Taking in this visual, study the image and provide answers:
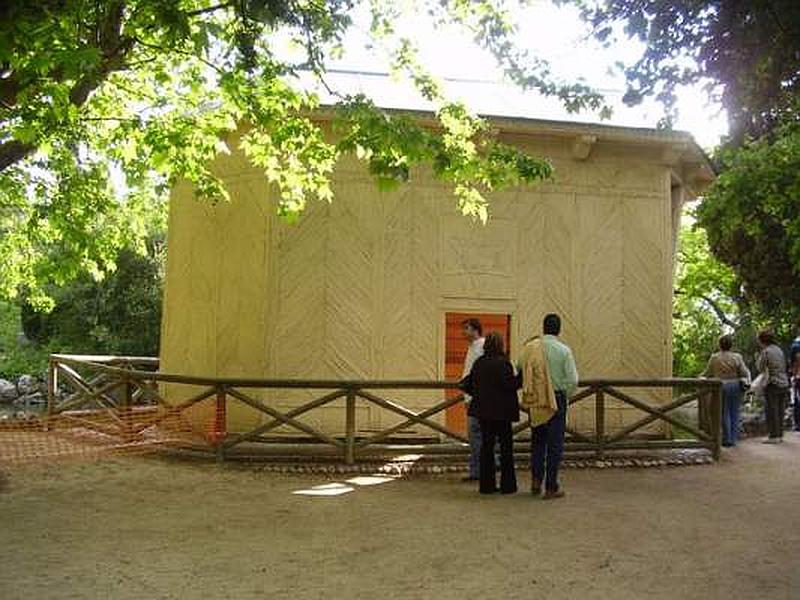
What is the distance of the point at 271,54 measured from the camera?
7980 mm

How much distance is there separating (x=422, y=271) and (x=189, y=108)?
412 cm

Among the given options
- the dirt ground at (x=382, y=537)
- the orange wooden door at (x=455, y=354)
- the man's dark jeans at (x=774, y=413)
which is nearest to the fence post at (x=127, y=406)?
the dirt ground at (x=382, y=537)

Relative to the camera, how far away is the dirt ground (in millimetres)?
5191

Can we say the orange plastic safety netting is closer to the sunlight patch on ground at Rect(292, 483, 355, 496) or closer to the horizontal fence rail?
the horizontal fence rail

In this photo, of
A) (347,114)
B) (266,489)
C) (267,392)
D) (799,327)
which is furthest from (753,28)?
(799,327)

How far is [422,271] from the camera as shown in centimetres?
1165

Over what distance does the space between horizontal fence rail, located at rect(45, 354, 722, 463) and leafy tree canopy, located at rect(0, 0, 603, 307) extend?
2.10 meters

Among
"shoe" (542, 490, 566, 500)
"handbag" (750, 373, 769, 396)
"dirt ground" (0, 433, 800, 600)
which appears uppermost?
"handbag" (750, 373, 769, 396)

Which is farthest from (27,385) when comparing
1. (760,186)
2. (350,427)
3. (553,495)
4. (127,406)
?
(760,186)

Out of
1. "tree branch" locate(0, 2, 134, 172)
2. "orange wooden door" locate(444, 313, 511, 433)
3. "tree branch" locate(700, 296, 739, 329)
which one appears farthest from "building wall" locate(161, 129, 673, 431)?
"tree branch" locate(700, 296, 739, 329)

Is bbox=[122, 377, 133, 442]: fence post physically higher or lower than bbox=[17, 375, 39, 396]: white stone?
higher

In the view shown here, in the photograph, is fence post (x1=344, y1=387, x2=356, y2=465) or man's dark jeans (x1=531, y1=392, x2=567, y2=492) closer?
man's dark jeans (x1=531, y1=392, x2=567, y2=492)

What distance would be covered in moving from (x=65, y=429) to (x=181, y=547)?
281 inches

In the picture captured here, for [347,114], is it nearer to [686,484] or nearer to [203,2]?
[203,2]
